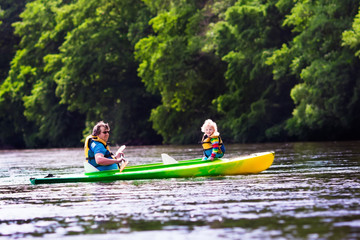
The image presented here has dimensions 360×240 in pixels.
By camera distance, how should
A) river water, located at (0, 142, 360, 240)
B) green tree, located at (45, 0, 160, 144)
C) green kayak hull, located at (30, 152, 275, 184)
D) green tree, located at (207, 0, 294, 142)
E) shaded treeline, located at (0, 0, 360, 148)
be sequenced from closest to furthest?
river water, located at (0, 142, 360, 240)
green kayak hull, located at (30, 152, 275, 184)
shaded treeline, located at (0, 0, 360, 148)
green tree, located at (207, 0, 294, 142)
green tree, located at (45, 0, 160, 144)

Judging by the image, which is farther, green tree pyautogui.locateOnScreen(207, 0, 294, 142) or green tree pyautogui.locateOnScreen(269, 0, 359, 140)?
green tree pyautogui.locateOnScreen(207, 0, 294, 142)

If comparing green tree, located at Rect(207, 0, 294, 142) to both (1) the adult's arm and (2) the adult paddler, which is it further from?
(1) the adult's arm

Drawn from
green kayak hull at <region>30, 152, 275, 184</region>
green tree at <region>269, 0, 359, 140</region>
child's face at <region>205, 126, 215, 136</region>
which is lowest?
green kayak hull at <region>30, 152, 275, 184</region>

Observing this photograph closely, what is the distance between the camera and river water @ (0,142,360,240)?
23.9 feet

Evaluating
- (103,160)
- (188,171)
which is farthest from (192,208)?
(103,160)

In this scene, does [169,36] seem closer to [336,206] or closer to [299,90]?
[299,90]

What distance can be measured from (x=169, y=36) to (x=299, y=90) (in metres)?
12.3

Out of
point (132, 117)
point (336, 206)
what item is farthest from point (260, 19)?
point (336, 206)

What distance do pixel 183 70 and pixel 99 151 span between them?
2815 centimetres

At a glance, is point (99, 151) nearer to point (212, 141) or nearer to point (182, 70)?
point (212, 141)

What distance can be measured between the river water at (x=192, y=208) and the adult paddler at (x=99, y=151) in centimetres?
50

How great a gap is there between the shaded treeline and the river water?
1853 cm

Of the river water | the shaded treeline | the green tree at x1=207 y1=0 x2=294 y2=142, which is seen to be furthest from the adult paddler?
the green tree at x1=207 y1=0 x2=294 y2=142

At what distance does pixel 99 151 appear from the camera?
13.9 metres
